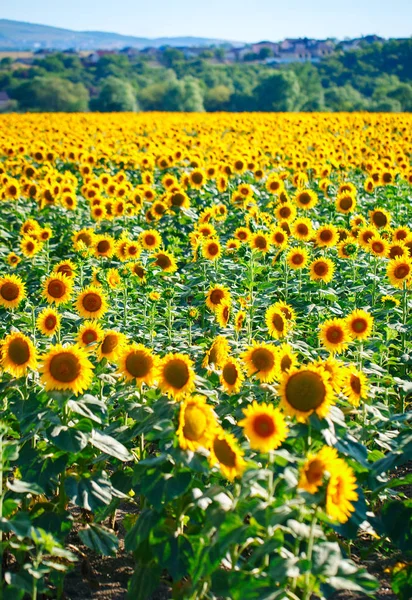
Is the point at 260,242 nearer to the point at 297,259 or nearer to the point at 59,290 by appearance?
the point at 297,259

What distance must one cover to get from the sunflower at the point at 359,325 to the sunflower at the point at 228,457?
5.57ft

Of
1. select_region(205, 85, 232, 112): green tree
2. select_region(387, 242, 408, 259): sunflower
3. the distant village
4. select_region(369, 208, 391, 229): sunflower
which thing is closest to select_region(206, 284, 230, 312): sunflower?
select_region(387, 242, 408, 259): sunflower

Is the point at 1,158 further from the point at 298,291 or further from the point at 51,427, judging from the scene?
the point at 51,427

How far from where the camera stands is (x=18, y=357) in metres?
3.57

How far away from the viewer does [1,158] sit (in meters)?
17.2

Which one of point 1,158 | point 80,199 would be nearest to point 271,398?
point 80,199

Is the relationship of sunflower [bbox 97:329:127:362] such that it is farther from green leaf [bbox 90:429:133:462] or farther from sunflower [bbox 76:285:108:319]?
sunflower [bbox 76:285:108:319]

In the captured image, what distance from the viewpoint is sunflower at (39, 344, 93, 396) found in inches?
131

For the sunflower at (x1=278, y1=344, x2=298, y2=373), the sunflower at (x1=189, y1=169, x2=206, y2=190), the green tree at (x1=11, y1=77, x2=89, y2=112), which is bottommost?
the green tree at (x1=11, y1=77, x2=89, y2=112)

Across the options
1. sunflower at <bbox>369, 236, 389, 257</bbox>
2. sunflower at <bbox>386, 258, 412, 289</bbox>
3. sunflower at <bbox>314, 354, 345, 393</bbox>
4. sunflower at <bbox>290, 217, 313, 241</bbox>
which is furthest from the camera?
sunflower at <bbox>290, 217, 313, 241</bbox>

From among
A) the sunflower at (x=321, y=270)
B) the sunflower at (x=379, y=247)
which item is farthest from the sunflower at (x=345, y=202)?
the sunflower at (x=321, y=270)

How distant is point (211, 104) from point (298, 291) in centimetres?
5194

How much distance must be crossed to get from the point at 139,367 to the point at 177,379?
0.28 m

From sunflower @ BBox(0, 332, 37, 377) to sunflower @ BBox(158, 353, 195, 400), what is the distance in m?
0.63
